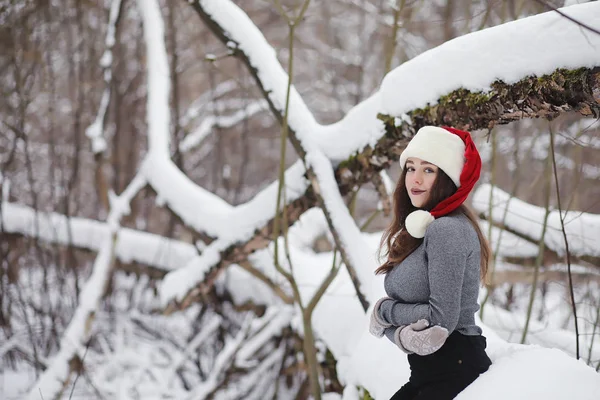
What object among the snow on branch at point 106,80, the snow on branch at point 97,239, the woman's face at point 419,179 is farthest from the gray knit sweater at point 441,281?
the snow on branch at point 97,239

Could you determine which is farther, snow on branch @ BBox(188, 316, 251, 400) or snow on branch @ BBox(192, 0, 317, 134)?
snow on branch @ BBox(188, 316, 251, 400)

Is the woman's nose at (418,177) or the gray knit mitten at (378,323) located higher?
the woman's nose at (418,177)

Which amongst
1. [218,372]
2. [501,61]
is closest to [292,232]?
[218,372]

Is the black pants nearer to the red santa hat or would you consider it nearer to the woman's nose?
the red santa hat

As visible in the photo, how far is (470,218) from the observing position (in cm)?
159

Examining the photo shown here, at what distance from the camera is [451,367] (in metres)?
1.53

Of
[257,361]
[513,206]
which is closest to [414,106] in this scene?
[513,206]

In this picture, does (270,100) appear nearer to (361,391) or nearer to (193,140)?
(361,391)

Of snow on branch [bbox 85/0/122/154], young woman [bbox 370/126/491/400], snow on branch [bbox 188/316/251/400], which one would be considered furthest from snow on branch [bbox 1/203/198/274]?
young woman [bbox 370/126/491/400]

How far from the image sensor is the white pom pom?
153 centimetres

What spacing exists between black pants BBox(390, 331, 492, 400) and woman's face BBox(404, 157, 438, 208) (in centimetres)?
47

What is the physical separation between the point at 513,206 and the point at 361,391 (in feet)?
8.27

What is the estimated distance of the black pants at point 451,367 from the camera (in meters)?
1.53

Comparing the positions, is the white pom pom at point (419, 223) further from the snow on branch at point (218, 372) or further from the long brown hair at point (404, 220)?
the snow on branch at point (218, 372)
